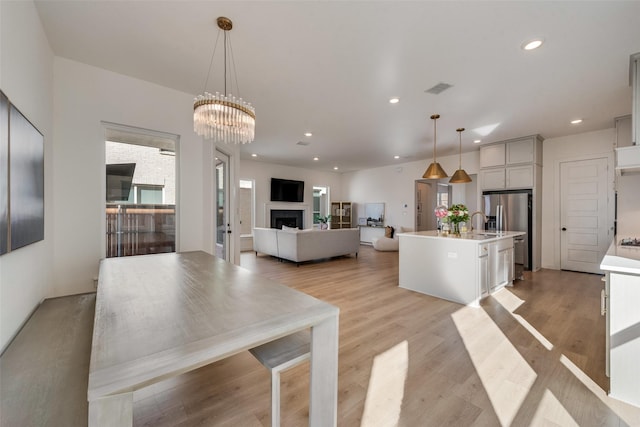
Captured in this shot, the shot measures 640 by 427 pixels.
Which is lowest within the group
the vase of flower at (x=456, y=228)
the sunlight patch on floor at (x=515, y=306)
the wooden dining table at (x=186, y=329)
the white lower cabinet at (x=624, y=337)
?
the sunlight patch on floor at (x=515, y=306)

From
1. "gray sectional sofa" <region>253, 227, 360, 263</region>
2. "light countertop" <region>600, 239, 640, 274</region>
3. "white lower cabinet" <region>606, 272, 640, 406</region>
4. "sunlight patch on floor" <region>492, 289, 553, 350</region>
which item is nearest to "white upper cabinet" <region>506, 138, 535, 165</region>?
"sunlight patch on floor" <region>492, 289, 553, 350</region>

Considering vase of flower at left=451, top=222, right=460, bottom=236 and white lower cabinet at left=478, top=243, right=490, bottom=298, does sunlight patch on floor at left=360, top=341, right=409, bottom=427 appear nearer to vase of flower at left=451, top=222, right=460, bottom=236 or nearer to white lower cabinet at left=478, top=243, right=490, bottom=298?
white lower cabinet at left=478, top=243, right=490, bottom=298

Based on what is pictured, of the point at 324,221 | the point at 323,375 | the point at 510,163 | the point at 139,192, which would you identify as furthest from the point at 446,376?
the point at 324,221

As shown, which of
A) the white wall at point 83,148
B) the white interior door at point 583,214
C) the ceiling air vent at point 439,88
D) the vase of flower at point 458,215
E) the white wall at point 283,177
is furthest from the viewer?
the white wall at point 283,177

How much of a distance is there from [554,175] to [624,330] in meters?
4.81

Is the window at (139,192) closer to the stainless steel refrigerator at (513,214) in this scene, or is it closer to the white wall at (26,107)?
the white wall at (26,107)

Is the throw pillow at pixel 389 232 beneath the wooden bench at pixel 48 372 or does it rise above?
above

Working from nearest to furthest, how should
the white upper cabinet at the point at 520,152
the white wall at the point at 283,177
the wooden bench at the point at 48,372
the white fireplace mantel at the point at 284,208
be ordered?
the wooden bench at the point at 48,372
the white upper cabinet at the point at 520,152
the white wall at the point at 283,177
the white fireplace mantel at the point at 284,208

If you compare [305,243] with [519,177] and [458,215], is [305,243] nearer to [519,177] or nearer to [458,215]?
[458,215]

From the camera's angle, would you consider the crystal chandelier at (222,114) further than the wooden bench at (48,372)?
Yes

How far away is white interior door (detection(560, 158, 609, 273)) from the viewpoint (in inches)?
187

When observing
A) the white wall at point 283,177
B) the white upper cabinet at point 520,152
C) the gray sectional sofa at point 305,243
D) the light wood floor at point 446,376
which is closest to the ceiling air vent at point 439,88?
the light wood floor at point 446,376

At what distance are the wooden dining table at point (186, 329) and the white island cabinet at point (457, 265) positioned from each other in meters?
2.81

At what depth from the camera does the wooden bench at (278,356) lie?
3.98ft
